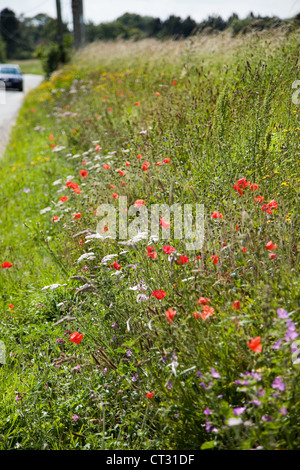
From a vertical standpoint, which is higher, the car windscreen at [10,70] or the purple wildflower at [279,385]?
the car windscreen at [10,70]

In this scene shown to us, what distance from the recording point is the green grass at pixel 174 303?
176cm

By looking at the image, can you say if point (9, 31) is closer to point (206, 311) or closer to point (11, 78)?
point (11, 78)

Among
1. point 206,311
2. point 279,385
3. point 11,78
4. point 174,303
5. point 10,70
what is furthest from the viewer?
point 10,70

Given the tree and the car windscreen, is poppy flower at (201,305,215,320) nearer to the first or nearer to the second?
the car windscreen

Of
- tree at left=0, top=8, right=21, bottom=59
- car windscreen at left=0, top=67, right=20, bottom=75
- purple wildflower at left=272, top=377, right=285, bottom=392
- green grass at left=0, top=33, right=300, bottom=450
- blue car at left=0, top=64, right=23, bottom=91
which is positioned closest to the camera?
A: purple wildflower at left=272, top=377, right=285, bottom=392

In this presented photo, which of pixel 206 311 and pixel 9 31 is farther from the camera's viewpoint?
pixel 9 31

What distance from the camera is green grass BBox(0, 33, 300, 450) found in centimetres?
176

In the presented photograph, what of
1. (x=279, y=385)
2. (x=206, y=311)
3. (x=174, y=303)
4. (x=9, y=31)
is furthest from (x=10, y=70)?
(x=9, y=31)

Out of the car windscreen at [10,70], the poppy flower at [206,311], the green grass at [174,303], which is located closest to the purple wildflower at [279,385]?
the green grass at [174,303]

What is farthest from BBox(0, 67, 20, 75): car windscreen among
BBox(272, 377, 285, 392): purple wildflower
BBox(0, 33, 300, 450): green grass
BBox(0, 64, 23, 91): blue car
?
BBox(272, 377, 285, 392): purple wildflower

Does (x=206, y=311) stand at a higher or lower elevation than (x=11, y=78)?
lower

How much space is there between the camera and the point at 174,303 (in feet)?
6.91

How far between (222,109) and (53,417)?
2334 mm

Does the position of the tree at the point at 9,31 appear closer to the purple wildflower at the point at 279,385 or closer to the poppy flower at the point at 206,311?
the poppy flower at the point at 206,311
